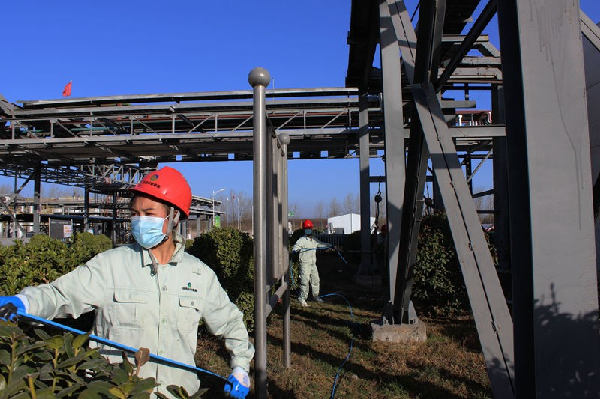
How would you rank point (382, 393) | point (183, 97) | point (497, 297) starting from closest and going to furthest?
point (497, 297), point (382, 393), point (183, 97)

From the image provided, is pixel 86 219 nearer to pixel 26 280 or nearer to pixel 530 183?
pixel 26 280

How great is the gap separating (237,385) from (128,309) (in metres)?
0.69

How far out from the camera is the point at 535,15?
1.59 meters

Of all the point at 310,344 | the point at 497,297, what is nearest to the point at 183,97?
the point at 310,344

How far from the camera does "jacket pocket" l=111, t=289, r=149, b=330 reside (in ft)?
7.23

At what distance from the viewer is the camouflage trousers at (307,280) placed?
9133mm

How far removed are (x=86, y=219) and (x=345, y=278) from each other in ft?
43.9

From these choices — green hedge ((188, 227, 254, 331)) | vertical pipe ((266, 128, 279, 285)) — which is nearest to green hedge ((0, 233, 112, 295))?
vertical pipe ((266, 128, 279, 285))

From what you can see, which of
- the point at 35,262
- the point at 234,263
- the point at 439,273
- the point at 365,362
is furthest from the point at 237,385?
the point at 439,273

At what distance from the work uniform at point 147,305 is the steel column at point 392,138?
3.65m

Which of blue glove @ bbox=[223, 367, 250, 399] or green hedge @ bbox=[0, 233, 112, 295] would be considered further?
green hedge @ bbox=[0, 233, 112, 295]

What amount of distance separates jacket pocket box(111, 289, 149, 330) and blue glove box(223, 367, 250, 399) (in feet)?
1.77

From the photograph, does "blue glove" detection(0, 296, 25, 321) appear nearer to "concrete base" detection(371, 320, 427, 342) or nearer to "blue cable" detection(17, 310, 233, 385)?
"blue cable" detection(17, 310, 233, 385)

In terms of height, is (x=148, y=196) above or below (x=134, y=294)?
above
